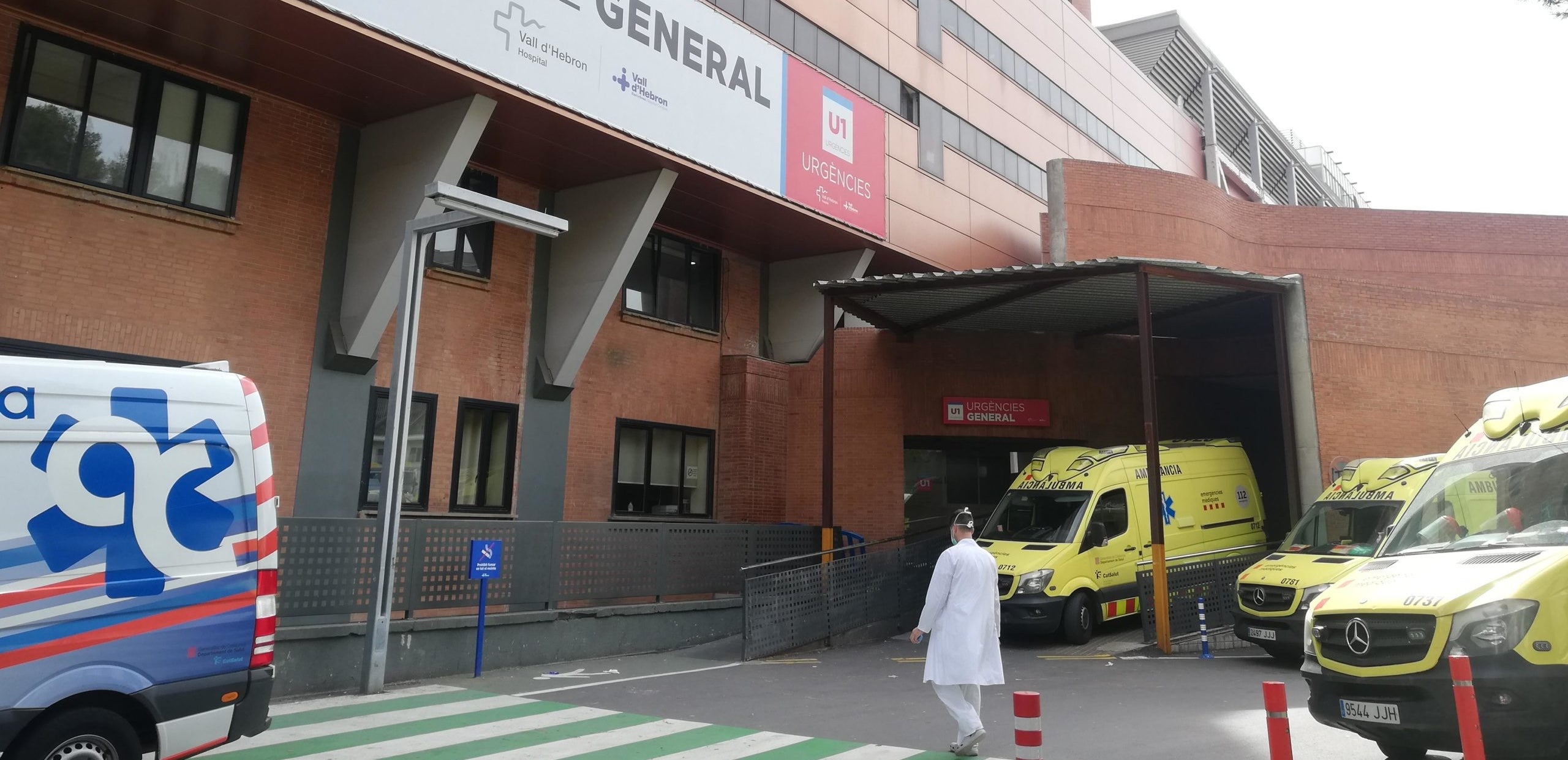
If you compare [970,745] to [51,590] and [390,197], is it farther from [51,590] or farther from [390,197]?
[390,197]

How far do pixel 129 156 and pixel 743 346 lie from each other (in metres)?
10.7

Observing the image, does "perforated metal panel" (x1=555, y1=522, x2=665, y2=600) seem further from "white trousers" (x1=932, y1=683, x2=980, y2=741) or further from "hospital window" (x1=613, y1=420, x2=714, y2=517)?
"white trousers" (x1=932, y1=683, x2=980, y2=741)

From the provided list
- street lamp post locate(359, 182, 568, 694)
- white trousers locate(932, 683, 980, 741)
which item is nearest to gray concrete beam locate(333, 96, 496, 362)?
street lamp post locate(359, 182, 568, 694)

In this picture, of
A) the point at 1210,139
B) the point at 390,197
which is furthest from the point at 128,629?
the point at 1210,139

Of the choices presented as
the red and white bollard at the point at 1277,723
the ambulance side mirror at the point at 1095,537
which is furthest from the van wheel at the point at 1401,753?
the ambulance side mirror at the point at 1095,537

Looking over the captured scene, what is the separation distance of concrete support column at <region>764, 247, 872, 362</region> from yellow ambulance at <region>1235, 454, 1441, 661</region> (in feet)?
30.4

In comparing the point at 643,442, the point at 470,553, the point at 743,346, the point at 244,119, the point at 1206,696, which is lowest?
the point at 1206,696

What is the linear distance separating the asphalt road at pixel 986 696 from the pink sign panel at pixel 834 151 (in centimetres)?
822

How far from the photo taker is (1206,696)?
31.2 ft

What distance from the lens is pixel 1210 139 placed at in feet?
118

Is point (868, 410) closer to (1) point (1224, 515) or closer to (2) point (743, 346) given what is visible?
(2) point (743, 346)

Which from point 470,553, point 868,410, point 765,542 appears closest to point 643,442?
point 765,542

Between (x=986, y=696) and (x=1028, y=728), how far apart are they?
202 inches

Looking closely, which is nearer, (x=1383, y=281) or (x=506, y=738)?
(x=506, y=738)
